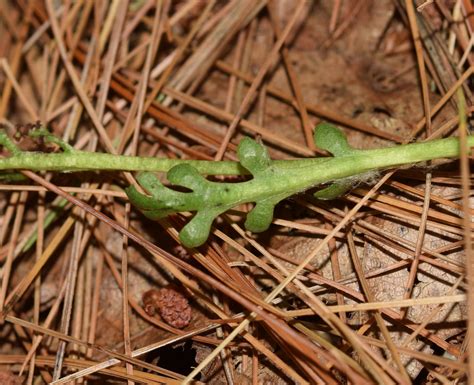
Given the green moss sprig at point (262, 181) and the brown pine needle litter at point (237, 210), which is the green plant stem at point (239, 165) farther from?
the brown pine needle litter at point (237, 210)

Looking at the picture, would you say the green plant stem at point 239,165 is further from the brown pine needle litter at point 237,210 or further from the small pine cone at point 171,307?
the small pine cone at point 171,307

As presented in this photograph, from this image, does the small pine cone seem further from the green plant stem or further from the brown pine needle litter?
the green plant stem

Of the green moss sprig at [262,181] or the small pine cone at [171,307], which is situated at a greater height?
the green moss sprig at [262,181]

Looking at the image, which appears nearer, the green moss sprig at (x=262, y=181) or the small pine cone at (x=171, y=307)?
the green moss sprig at (x=262, y=181)

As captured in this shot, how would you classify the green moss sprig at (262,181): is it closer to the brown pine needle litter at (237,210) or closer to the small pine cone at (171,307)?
the brown pine needle litter at (237,210)

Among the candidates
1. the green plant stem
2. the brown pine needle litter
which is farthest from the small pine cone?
the green plant stem

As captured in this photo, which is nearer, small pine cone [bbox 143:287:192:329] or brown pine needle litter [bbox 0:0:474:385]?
brown pine needle litter [bbox 0:0:474:385]

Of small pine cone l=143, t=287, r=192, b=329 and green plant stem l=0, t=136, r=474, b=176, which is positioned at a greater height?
green plant stem l=0, t=136, r=474, b=176

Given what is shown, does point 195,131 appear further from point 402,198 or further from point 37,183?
point 402,198

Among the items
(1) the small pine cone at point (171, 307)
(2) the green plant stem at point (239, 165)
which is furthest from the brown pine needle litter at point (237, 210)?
(2) the green plant stem at point (239, 165)
